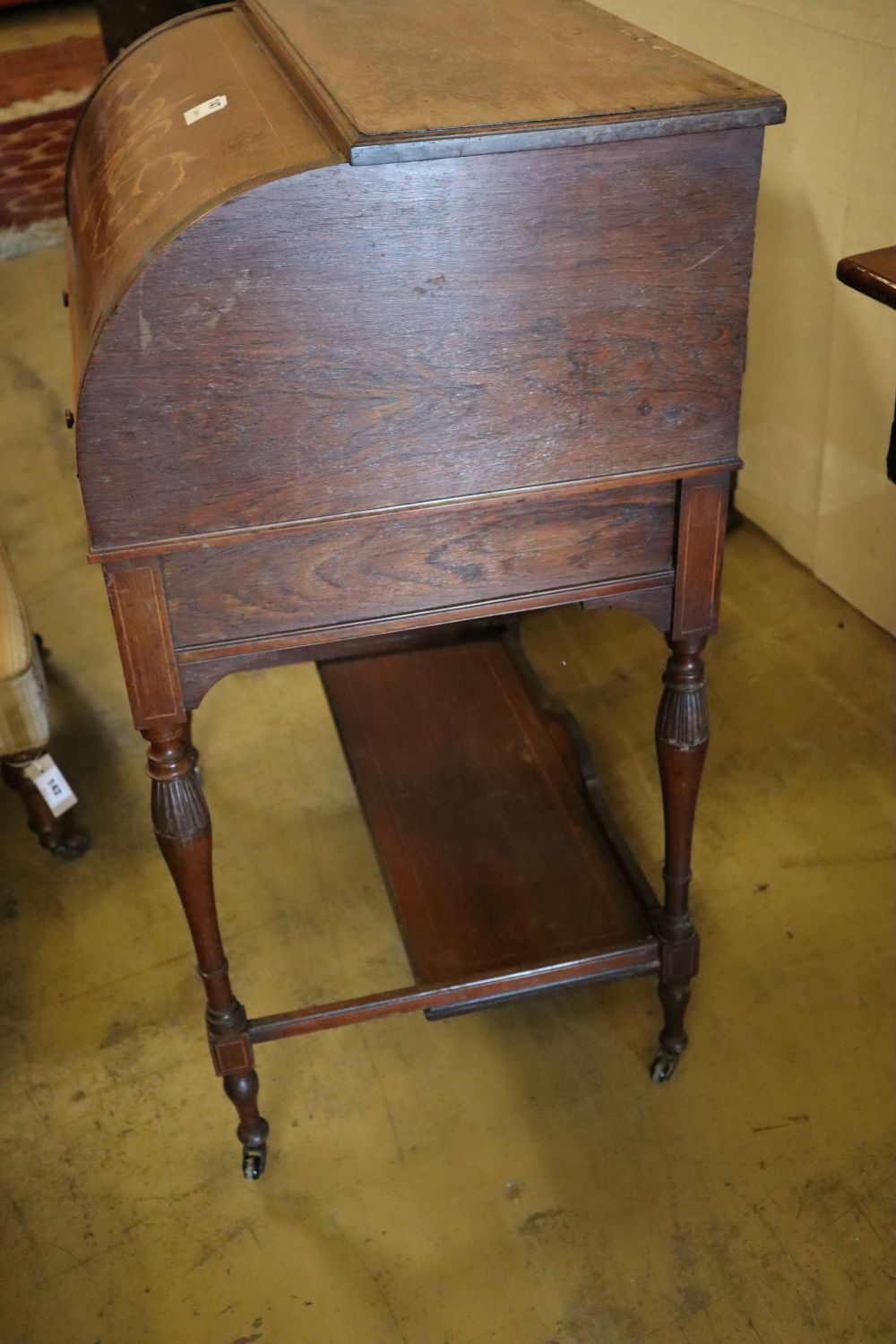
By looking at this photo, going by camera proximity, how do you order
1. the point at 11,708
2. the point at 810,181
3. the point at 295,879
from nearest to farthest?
the point at 11,708 → the point at 295,879 → the point at 810,181

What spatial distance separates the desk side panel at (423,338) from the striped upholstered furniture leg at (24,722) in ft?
3.23

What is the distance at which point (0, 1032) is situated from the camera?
2162mm

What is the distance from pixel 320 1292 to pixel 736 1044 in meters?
0.73

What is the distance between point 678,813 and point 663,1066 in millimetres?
465

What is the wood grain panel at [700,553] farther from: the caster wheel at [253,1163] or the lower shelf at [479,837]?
the caster wheel at [253,1163]

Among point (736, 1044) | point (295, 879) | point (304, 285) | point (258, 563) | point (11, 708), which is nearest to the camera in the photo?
point (304, 285)

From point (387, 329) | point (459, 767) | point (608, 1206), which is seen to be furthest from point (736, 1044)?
point (387, 329)

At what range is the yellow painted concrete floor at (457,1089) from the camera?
174cm

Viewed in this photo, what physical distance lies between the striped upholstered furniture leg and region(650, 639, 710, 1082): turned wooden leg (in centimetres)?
114

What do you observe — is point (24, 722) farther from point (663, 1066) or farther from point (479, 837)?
point (663, 1066)

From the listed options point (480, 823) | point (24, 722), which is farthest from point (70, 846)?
point (480, 823)

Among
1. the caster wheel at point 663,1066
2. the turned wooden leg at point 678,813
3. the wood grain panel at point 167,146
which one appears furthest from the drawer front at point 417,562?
the caster wheel at point 663,1066

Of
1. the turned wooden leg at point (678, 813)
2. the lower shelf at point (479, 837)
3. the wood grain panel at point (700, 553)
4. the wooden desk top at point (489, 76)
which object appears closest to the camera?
the wooden desk top at point (489, 76)

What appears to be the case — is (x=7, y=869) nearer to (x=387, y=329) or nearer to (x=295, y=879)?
(x=295, y=879)
